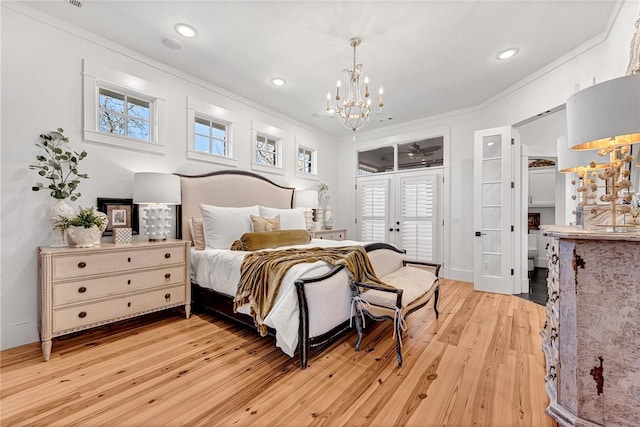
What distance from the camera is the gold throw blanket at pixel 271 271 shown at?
216cm

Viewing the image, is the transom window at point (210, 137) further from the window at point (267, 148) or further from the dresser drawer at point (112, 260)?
the dresser drawer at point (112, 260)

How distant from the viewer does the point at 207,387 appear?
5.85 ft

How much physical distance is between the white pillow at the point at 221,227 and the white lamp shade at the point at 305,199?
5.37ft

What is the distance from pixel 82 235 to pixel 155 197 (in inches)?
27.6

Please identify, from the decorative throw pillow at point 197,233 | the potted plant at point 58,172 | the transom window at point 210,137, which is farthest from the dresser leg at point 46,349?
the transom window at point 210,137

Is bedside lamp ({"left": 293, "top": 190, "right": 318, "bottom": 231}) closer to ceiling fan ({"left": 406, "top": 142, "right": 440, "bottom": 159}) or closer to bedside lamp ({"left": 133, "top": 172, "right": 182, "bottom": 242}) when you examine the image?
ceiling fan ({"left": 406, "top": 142, "right": 440, "bottom": 159})

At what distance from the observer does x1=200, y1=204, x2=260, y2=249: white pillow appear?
3.23m

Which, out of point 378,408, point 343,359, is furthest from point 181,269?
point 378,408

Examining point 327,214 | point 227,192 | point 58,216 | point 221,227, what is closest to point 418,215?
point 327,214

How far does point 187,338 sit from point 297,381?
1268mm

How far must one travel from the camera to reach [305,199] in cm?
493

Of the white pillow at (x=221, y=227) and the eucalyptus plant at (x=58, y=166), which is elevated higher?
the eucalyptus plant at (x=58, y=166)

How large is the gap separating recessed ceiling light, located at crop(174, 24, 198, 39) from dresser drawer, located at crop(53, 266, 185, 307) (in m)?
2.43

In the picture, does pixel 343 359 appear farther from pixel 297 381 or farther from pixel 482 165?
pixel 482 165
